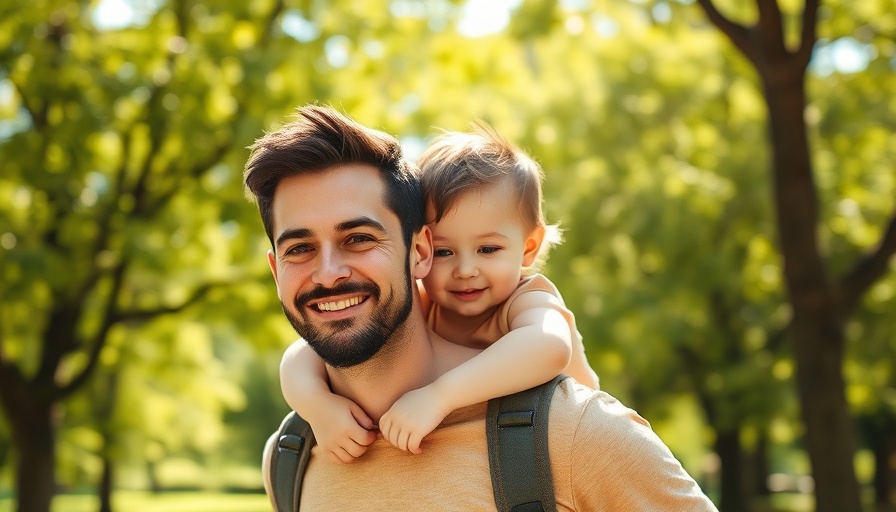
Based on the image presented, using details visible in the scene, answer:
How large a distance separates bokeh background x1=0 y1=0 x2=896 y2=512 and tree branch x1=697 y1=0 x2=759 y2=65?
0.09ft

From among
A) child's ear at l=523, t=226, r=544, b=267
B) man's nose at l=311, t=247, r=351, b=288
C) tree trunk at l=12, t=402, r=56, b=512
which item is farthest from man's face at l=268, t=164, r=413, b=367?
Result: tree trunk at l=12, t=402, r=56, b=512

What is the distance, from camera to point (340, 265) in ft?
7.74

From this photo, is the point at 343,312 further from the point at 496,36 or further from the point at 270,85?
the point at 496,36

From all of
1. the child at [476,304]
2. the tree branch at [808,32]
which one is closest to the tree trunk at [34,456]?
the tree branch at [808,32]

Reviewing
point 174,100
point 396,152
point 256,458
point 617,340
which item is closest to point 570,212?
point 617,340

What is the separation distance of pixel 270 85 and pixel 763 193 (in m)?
8.67

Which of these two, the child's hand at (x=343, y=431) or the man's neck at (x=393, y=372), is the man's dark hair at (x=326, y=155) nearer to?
the man's neck at (x=393, y=372)

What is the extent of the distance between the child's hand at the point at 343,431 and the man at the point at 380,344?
1.3 inches

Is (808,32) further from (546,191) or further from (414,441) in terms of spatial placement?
(546,191)

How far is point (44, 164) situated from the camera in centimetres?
1188

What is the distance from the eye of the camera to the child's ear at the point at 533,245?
3059 mm

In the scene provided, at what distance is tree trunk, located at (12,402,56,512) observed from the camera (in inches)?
537

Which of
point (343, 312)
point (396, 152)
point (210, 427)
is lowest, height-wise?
point (210, 427)

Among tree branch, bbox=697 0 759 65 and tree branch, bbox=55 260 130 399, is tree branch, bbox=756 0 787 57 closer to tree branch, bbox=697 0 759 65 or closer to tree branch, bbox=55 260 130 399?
tree branch, bbox=697 0 759 65
